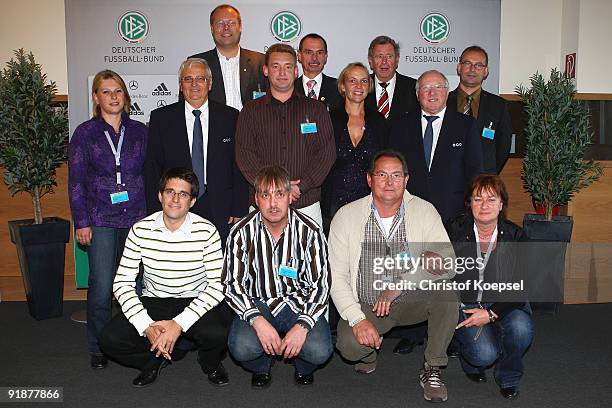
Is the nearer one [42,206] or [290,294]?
[290,294]

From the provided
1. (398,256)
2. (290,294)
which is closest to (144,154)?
(290,294)

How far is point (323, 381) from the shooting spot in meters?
3.38

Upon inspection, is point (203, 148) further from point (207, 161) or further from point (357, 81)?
point (357, 81)

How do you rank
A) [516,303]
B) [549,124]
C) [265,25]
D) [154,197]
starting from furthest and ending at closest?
1. [265,25]
2. [549,124]
3. [154,197]
4. [516,303]

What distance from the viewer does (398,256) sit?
3361 millimetres

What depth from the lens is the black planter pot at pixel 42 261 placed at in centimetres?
457

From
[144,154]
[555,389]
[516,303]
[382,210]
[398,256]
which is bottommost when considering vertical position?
[555,389]

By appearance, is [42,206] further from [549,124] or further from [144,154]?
[549,124]

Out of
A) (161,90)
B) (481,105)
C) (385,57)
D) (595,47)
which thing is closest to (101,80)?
(161,90)

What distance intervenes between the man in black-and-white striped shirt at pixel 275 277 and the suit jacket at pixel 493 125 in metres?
1.72

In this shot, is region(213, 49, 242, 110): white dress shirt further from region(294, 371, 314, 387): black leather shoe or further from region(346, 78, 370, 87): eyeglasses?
region(294, 371, 314, 387): black leather shoe

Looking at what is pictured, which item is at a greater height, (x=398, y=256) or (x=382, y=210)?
(x=382, y=210)

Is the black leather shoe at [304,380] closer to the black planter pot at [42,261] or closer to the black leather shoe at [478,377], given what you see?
the black leather shoe at [478,377]

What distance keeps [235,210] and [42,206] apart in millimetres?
2173
